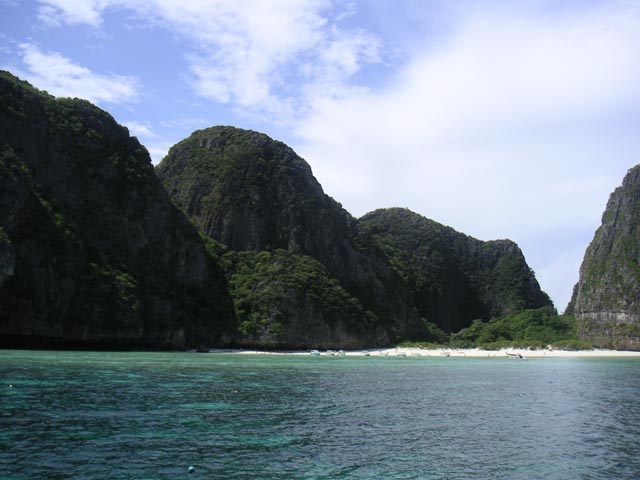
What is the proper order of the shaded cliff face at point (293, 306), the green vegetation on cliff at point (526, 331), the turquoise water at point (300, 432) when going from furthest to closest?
the green vegetation on cliff at point (526, 331) → the shaded cliff face at point (293, 306) → the turquoise water at point (300, 432)

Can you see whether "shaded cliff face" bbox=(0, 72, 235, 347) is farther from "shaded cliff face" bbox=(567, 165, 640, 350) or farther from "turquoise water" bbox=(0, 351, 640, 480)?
"shaded cliff face" bbox=(567, 165, 640, 350)

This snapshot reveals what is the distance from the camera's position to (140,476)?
1506 centimetres

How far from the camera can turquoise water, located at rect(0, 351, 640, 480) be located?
16.5m

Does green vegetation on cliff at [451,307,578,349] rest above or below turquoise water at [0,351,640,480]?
above

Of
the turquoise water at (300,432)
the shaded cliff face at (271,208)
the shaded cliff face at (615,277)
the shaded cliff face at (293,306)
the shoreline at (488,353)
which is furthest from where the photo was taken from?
the shaded cliff face at (271,208)

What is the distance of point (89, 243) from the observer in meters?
97.9

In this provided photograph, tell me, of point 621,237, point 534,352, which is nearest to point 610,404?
point 534,352

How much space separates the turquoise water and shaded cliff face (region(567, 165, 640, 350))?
11267 cm

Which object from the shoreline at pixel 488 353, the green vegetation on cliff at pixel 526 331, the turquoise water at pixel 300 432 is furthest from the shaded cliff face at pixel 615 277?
the turquoise water at pixel 300 432

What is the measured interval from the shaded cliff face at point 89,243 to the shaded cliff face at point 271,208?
22279 mm

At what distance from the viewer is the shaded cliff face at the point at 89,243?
81.9m

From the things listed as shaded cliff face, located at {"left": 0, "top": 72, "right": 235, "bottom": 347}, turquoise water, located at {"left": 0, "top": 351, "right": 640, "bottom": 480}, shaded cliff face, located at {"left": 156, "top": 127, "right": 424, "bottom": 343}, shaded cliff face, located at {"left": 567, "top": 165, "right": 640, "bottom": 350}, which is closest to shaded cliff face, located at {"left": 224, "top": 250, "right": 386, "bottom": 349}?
shaded cliff face, located at {"left": 0, "top": 72, "right": 235, "bottom": 347}

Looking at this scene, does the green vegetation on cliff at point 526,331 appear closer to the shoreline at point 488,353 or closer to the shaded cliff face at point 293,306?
the shoreline at point 488,353

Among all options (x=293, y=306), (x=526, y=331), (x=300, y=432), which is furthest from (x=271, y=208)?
(x=300, y=432)
